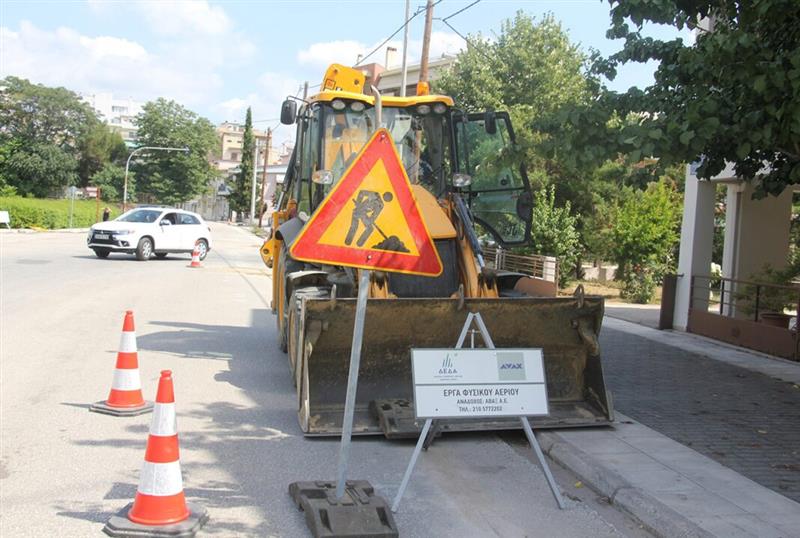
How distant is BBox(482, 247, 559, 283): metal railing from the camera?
772 inches

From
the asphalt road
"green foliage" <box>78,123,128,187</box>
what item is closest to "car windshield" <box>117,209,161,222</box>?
the asphalt road

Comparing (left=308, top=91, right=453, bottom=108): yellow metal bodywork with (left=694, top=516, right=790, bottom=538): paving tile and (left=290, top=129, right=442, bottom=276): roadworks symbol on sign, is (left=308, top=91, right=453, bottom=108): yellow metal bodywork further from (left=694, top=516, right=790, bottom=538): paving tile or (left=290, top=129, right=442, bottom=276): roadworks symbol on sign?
(left=694, top=516, right=790, bottom=538): paving tile

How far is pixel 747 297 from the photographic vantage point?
13320 mm

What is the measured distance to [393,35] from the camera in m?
27.9

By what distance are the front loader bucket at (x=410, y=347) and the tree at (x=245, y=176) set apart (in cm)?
9373

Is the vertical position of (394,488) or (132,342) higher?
(132,342)

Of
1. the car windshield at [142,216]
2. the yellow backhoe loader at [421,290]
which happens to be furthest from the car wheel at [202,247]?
the yellow backhoe loader at [421,290]

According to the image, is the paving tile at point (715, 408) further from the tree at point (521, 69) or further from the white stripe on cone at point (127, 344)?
the tree at point (521, 69)

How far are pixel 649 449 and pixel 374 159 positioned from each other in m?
3.54

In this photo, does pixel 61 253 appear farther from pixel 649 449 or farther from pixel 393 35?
pixel 649 449

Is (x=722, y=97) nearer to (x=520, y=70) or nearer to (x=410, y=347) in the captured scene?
(x=410, y=347)

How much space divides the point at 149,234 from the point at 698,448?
22.3 meters

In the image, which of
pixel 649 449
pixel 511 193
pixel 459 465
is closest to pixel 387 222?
pixel 459 465

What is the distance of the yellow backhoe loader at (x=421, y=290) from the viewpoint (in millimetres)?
6801
